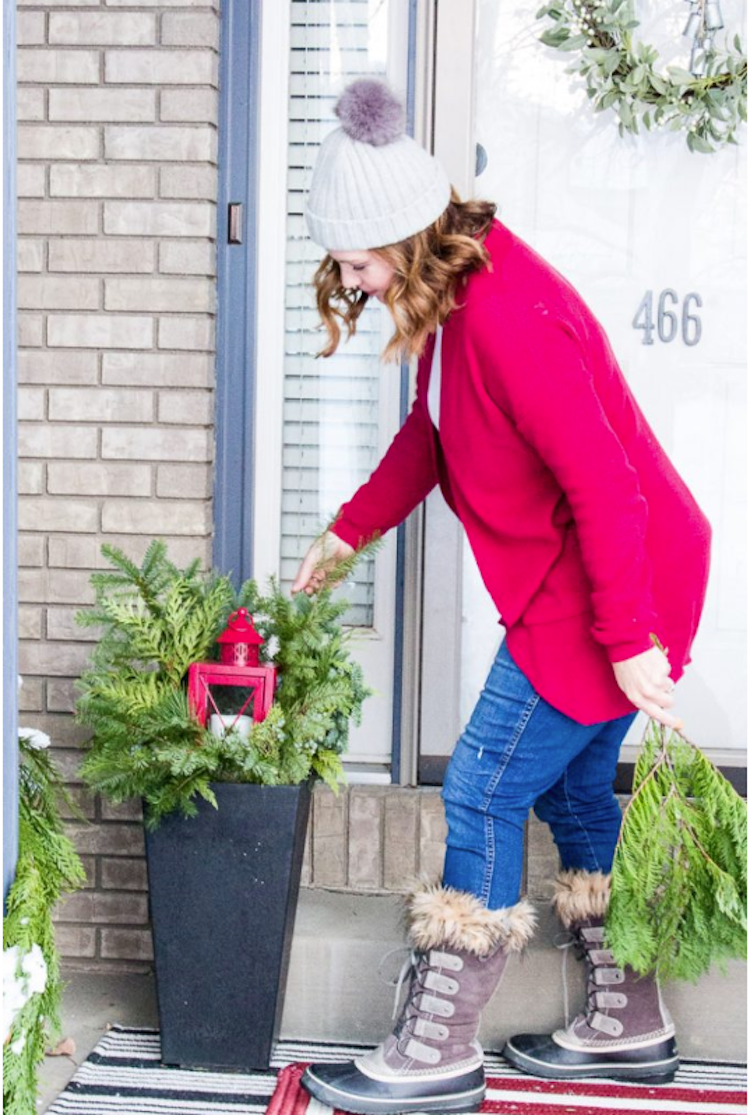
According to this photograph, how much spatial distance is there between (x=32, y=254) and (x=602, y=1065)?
7.09ft

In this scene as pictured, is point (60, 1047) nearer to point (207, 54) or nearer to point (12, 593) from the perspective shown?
point (12, 593)

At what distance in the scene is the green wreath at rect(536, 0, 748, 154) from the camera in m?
2.91

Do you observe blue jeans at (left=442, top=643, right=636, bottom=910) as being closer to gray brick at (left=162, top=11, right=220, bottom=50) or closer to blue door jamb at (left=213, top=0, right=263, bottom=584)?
blue door jamb at (left=213, top=0, right=263, bottom=584)

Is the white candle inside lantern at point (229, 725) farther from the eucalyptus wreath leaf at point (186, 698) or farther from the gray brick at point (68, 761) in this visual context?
the gray brick at point (68, 761)

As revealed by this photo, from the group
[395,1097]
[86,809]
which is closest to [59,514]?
[86,809]

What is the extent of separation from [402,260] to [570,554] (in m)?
0.60

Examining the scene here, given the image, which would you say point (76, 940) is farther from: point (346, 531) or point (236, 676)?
point (346, 531)

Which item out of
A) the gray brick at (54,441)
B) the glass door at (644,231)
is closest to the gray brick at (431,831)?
the glass door at (644,231)

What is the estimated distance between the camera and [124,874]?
311cm

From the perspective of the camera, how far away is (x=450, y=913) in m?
2.44

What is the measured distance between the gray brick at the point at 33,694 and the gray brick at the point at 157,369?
718mm

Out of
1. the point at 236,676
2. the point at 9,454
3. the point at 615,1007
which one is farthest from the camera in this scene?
the point at 615,1007

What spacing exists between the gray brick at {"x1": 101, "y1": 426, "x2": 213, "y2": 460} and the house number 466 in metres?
1.06

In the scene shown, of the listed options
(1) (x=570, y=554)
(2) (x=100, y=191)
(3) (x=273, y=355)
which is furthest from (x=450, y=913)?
(2) (x=100, y=191)
